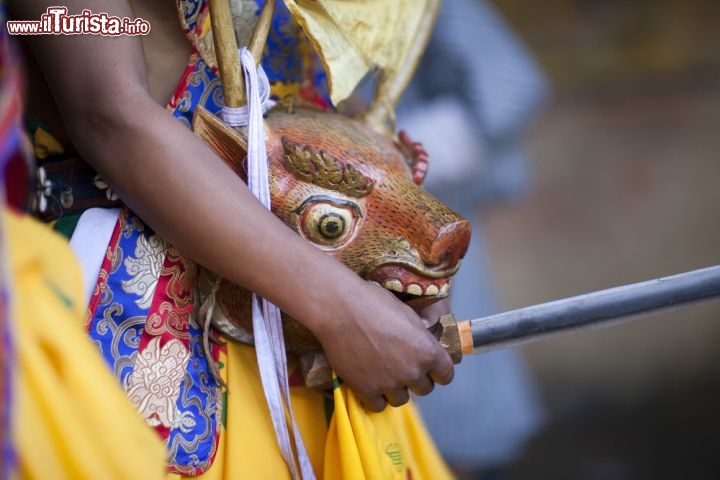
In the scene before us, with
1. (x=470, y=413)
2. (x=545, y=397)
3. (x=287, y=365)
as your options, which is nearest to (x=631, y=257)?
(x=545, y=397)

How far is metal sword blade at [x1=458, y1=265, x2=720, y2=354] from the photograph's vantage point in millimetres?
1199

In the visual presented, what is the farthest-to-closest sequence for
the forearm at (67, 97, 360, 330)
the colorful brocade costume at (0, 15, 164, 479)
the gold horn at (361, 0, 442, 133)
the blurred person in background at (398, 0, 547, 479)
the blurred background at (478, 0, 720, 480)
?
the blurred background at (478, 0, 720, 480) → the blurred person in background at (398, 0, 547, 479) → the gold horn at (361, 0, 442, 133) → the forearm at (67, 97, 360, 330) → the colorful brocade costume at (0, 15, 164, 479)

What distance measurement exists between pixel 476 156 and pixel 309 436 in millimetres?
1534

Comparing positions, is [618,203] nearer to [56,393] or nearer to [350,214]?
[350,214]

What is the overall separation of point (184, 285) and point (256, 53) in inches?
11.2

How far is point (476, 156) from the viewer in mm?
2662

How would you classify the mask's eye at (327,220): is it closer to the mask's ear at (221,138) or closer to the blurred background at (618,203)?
the mask's ear at (221,138)

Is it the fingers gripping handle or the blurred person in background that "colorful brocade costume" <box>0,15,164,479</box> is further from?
the blurred person in background

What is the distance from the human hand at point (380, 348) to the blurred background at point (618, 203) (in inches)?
108

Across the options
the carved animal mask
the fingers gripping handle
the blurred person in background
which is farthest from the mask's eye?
the blurred person in background

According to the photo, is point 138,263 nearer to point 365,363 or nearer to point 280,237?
point 280,237

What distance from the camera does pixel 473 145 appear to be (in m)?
2.66

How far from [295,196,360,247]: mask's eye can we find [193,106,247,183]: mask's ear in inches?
3.5

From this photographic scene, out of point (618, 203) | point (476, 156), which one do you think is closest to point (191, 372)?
point (476, 156)
